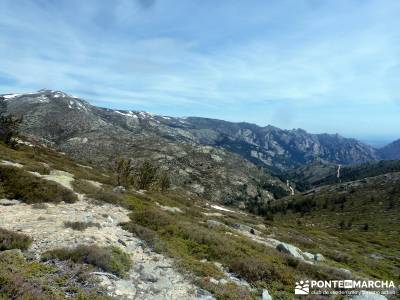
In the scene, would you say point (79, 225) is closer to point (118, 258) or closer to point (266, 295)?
point (118, 258)

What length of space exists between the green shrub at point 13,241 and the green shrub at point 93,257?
4.21ft

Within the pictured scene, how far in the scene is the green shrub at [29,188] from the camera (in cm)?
2530

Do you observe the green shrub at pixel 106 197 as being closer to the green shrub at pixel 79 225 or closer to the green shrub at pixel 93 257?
the green shrub at pixel 79 225

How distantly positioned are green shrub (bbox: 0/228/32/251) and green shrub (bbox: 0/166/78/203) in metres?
9.56

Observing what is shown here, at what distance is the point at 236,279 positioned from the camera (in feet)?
55.7

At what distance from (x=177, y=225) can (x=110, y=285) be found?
34.0 ft

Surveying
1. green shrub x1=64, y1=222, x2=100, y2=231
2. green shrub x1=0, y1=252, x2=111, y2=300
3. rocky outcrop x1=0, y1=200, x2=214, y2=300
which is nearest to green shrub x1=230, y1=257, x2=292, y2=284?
rocky outcrop x1=0, y1=200, x2=214, y2=300

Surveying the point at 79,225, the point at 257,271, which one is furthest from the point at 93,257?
the point at 257,271

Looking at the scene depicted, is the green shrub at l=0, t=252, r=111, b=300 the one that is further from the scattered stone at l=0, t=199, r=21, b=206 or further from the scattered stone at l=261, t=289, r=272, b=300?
the scattered stone at l=0, t=199, r=21, b=206

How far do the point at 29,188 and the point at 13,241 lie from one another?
38.4 feet

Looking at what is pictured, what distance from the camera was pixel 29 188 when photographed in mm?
25969

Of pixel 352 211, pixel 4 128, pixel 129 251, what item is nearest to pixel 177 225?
pixel 129 251

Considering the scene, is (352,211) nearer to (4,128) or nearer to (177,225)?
(4,128)

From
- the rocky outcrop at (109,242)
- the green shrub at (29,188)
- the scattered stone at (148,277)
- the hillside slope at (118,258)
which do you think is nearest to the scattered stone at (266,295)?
the hillside slope at (118,258)
